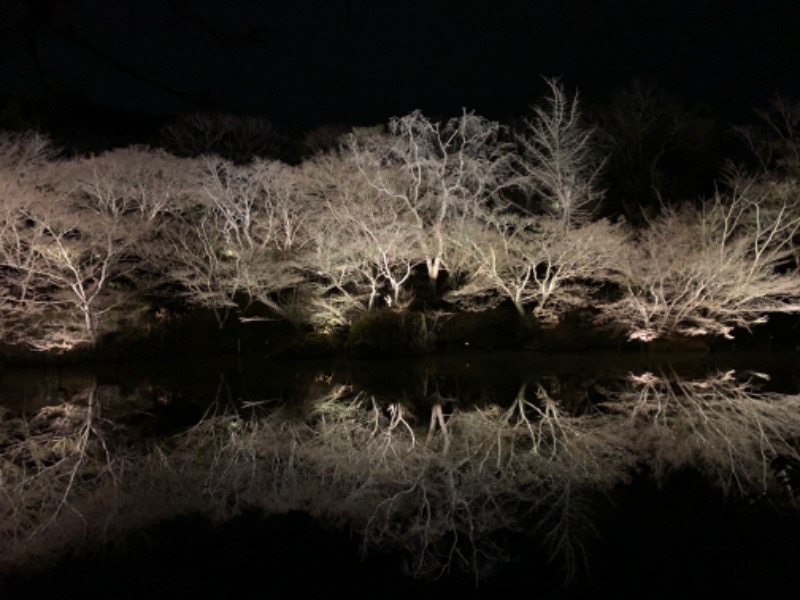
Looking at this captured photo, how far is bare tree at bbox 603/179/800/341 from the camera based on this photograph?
21.0 m

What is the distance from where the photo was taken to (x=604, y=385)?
52.3ft

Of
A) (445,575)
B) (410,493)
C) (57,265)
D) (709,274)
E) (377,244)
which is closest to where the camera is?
(445,575)

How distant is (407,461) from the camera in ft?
30.3

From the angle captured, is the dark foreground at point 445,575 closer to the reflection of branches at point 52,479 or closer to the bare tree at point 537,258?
the reflection of branches at point 52,479

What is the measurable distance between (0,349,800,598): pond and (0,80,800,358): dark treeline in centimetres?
727

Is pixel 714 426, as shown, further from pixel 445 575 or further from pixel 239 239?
pixel 239 239

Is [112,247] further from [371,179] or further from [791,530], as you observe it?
[791,530]

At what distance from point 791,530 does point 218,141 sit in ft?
116

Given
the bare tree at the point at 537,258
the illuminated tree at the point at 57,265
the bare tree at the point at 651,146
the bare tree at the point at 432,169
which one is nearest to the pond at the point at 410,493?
the illuminated tree at the point at 57,265

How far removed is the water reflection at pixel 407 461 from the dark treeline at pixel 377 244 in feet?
24.4

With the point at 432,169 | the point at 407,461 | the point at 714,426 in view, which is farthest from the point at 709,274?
the point at 407,461

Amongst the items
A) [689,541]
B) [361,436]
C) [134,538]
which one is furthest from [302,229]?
[689,541]

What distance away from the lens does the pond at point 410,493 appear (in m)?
5.47

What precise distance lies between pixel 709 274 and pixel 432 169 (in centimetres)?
1094
